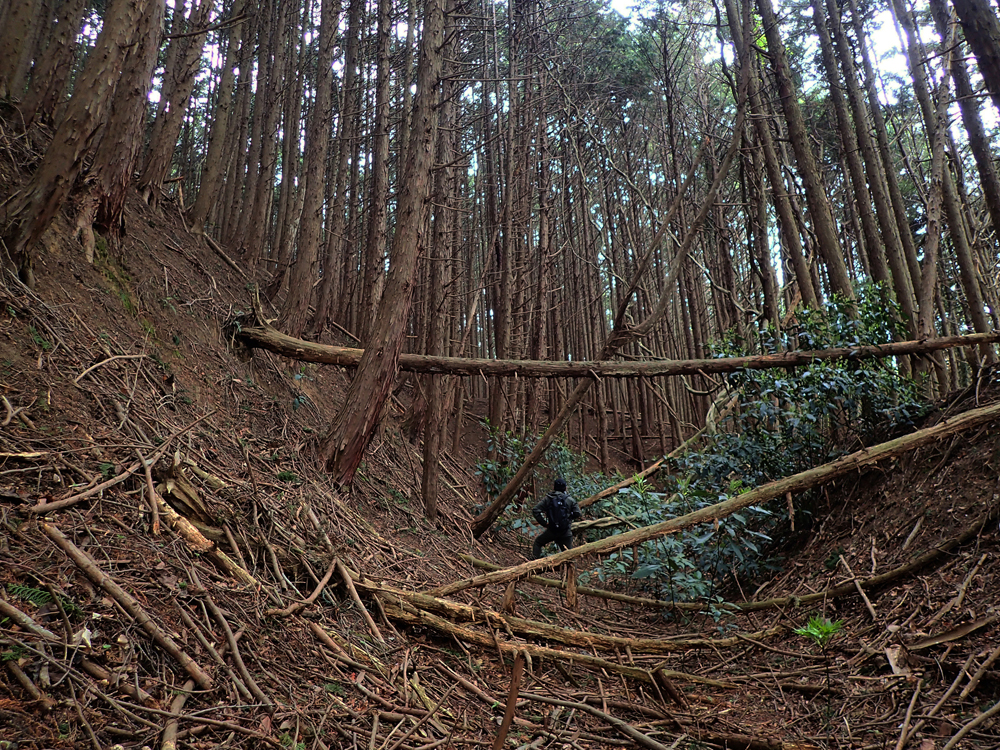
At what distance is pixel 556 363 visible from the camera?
6.80 m

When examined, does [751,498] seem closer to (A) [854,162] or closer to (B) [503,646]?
(B) [503,646]

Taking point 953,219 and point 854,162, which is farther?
point 854,162

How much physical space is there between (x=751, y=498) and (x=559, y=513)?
8.88 ft

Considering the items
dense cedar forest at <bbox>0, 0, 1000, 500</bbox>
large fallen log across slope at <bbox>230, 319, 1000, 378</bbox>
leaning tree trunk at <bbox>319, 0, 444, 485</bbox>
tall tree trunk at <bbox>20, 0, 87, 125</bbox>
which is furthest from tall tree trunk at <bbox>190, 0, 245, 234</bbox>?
leaning tree trunk at <bbox>319, 0, 444, 485</bbox>

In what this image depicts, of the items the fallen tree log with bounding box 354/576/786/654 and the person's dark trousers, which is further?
the person's dark trousers

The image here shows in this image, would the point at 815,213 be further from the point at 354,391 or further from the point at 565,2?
the point at 565,2

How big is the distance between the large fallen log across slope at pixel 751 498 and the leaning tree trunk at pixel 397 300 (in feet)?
6.14

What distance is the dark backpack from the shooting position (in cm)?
759

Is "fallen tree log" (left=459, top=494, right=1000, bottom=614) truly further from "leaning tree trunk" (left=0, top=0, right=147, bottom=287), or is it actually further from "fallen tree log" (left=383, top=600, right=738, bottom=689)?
"leaning tree trunk" (left=0, top=0, right=147, bottom=287)

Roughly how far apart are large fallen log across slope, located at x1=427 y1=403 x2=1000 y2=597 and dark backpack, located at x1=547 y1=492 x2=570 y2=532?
94.2 inches

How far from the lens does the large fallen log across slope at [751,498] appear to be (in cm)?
465

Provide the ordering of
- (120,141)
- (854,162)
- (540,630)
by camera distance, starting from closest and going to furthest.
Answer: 1. (540,630)
2. (120,141)
3. (854,162)

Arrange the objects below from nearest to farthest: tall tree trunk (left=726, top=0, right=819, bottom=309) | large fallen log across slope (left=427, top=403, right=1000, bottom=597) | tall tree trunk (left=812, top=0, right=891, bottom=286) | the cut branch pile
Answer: the cut branch pile < large fallen log across slope (left=427, top=403, right=1000, bottom=597) < tall tree trunk (left=726, top=0, right=819, bottom=309) < tall tree trunk (left=812, top=0, right=891, bottom=286)

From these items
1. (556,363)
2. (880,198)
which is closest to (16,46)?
(556,363)
